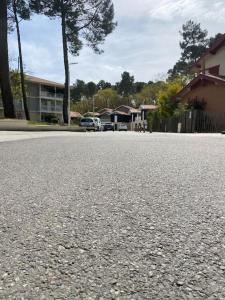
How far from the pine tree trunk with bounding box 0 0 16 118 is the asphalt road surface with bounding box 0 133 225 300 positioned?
2169 centimetres

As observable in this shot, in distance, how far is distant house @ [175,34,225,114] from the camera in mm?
26172

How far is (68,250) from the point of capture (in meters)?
2.31

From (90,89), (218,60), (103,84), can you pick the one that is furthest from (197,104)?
(103,84)

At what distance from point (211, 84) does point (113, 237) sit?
1021 inches

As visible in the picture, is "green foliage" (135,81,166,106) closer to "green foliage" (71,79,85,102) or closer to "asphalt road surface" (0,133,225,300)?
"green foliage" (71,79,85,102)

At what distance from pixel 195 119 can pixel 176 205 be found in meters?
23.1

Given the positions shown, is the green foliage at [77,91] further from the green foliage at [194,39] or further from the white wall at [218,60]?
the white wall at [218,60]

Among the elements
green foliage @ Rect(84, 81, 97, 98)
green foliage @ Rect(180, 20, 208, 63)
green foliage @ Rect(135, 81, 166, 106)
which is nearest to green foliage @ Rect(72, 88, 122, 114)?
green foliage @ Rect(84, 81, 97, 98)

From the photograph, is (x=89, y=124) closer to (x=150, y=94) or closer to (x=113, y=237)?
(x=113, y=237)

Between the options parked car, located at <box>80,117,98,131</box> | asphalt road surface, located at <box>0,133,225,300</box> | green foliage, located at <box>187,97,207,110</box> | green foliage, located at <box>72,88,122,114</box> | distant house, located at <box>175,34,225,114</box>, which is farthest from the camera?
green foliage, located at <box>72,88,122,114</box>

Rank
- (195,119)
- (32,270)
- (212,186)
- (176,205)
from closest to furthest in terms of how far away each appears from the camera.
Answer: (32,270) < (176,205) < (212,186) < (195,119)

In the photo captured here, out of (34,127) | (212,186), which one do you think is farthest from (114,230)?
(34,127)

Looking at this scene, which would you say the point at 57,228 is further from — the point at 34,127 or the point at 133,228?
the point at 34,127

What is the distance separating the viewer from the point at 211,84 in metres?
27.1
